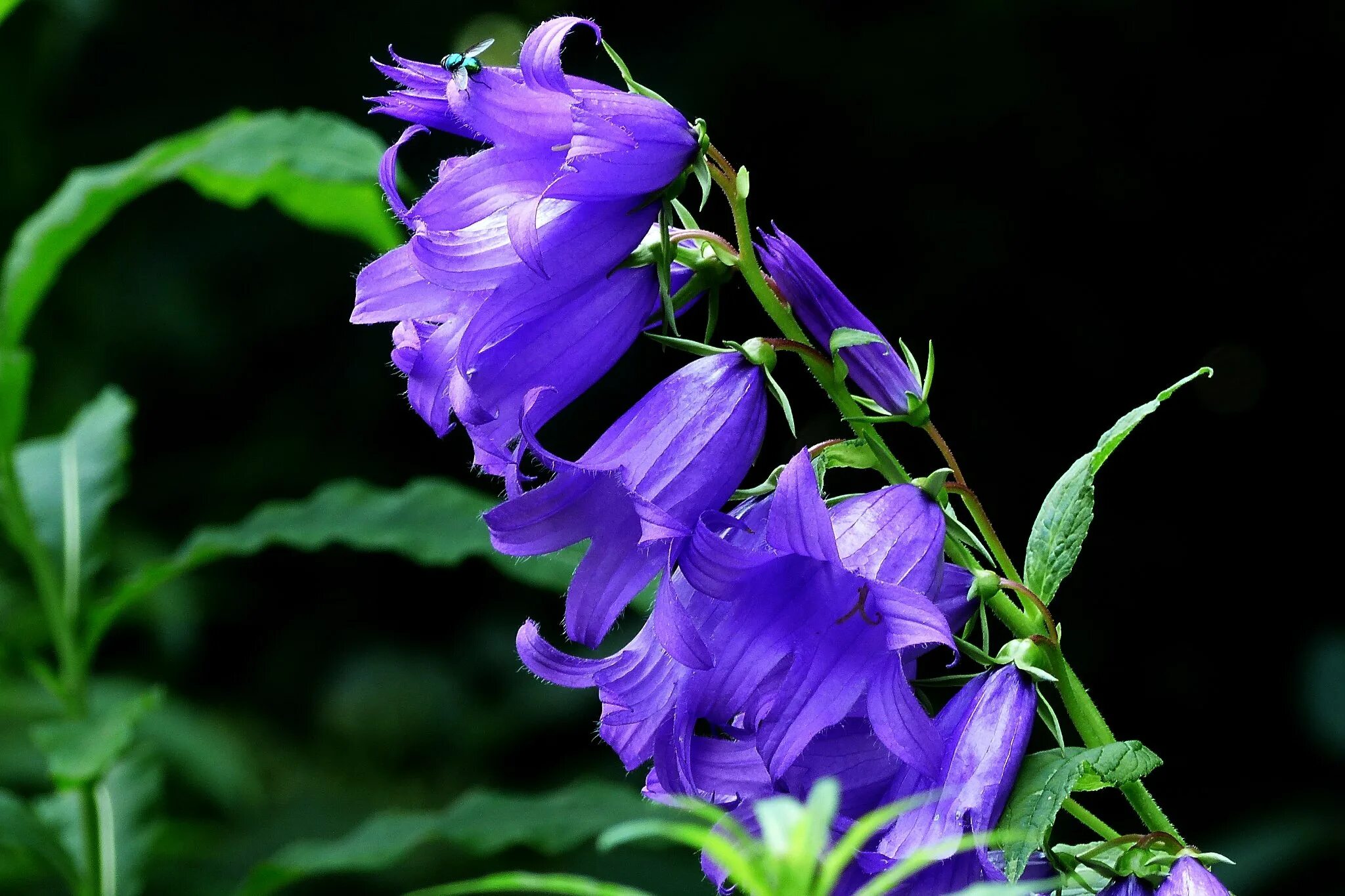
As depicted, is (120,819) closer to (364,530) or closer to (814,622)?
(364,530)

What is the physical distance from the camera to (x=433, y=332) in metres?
0.99

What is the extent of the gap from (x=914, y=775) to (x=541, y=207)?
458mm

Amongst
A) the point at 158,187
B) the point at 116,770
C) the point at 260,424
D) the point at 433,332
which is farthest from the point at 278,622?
the point at 433,332

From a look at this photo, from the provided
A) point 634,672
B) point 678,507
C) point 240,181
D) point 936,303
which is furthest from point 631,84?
point 936,303

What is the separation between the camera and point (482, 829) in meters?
1.72

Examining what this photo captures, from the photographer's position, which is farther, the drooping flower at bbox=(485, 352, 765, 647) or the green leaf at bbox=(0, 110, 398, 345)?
the green leaf at bbox=(0, 110, 398, 345)

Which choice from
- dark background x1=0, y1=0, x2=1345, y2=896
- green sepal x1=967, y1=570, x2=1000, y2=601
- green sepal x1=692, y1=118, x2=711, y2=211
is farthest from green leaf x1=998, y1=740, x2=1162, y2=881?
dark background x1=0, y1=0, x2=1345, y2=896

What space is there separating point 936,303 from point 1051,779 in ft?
8.20

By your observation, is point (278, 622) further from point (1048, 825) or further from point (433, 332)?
point (1048, 825)

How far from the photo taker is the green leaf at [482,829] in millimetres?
1681

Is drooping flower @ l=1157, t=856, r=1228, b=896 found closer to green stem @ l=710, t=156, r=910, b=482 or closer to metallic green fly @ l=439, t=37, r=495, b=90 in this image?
green stem @ l=710, t=156, r=910, b=482

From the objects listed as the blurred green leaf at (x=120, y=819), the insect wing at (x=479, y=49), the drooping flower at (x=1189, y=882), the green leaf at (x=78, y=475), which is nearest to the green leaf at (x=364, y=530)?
the green leaf at (x=78, y=475)

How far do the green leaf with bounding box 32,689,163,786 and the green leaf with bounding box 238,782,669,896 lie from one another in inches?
10.0

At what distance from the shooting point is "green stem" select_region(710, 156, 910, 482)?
0.97m
